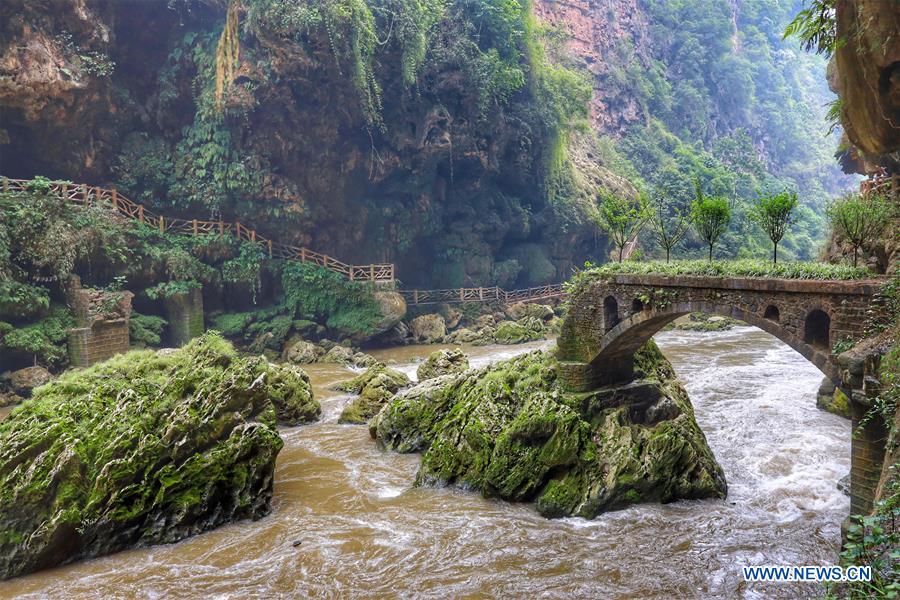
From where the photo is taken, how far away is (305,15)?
28.0m

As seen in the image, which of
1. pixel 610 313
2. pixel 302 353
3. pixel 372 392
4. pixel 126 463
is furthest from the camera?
pixel 302 353

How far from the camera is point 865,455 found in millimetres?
9188

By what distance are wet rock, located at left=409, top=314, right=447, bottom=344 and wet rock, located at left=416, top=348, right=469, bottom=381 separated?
36.9 feet

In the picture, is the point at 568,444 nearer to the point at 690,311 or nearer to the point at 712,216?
the point at 690,311

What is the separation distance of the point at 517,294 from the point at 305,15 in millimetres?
20950

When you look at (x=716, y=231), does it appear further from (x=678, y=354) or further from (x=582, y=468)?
(x=678, y=354)

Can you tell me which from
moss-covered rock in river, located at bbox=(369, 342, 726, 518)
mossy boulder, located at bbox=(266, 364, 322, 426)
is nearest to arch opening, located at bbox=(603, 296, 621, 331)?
moss-covered rock in river, located at bbox=(369, 342, 726, 518)

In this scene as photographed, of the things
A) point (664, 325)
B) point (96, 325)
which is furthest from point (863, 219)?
point (96, 325)

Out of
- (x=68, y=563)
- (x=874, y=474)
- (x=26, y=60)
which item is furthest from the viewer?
(x=26, y=60)

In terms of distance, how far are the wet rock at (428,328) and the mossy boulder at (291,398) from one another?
13460mm

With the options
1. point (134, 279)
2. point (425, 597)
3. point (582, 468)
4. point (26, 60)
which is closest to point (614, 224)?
point (582, 468)

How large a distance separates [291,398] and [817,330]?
14.6 metres

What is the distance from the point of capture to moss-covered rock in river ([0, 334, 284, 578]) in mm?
10258

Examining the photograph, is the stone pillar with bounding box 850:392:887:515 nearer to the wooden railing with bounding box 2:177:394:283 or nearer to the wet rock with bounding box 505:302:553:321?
the wooden railing with bounding box 2:177:394:283
